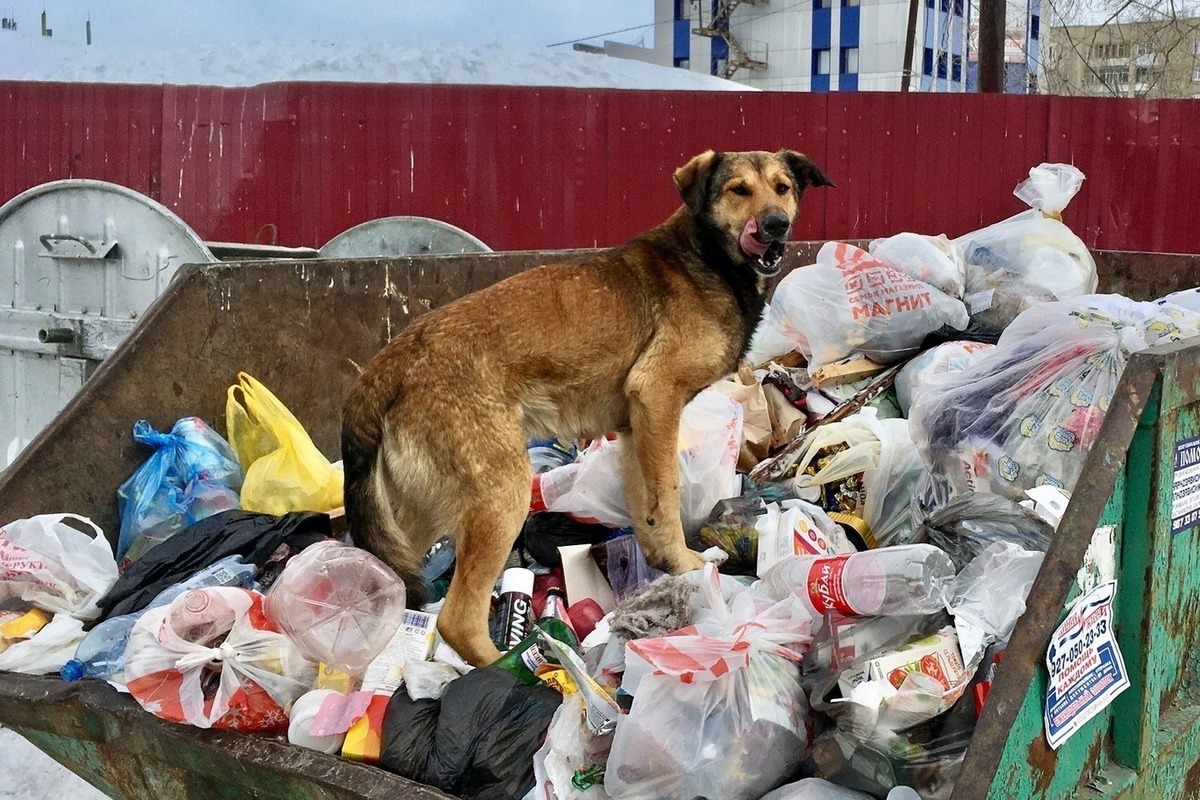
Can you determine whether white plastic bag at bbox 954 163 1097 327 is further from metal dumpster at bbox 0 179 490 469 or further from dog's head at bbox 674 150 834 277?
metal dumpster at bbox 0 179 490 469

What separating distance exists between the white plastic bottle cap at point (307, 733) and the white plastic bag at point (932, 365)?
2133 mm

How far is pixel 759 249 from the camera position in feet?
10.0

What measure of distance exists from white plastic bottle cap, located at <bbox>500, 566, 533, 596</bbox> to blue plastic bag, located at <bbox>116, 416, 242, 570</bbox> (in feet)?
3.22

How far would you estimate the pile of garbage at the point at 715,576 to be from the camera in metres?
1.73

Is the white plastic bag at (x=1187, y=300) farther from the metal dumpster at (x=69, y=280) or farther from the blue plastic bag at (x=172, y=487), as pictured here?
the metal dumpster at (x=69, y=280)

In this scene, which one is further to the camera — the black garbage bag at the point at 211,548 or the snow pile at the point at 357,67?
the snow pile at the point at 357,67

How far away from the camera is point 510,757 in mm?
1872

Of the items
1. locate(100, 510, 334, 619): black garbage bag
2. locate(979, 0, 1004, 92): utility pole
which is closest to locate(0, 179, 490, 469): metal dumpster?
locate(100, 510, 334, 619): black garbage bag

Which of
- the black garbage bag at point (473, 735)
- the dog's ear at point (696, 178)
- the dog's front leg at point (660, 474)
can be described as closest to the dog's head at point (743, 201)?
the dog's ear at point (696, 178)

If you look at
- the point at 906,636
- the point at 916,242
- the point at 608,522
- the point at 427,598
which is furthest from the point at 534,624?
the point at 916,242

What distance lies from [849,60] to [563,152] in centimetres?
3510

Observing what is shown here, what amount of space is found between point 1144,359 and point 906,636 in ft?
1.95

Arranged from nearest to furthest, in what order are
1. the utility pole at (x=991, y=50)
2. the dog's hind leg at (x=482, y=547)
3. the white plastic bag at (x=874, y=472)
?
the dog's hind leg at (x=482, y=547) → the white plastic bag at (x=874, y=472) → the utility pole at (x=991, y=50)

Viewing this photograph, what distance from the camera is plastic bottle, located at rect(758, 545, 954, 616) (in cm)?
188
